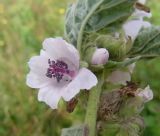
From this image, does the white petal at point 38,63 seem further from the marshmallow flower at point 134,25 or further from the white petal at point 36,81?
the marshmallow flower at point 134,25

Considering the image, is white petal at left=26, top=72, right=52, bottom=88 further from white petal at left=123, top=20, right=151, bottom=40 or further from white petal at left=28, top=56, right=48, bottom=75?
white petal at left=123, top=20, right=151, bottom=40

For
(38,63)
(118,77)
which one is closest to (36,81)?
(38,63)

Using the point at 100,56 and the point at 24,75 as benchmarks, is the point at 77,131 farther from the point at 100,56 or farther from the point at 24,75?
the point at 24,75

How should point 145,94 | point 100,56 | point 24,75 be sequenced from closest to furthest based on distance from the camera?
point 100,56 < point 145,94 < point 24,75

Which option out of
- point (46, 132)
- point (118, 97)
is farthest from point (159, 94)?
point (118, 97)

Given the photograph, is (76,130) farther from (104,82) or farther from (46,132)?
(46,132)

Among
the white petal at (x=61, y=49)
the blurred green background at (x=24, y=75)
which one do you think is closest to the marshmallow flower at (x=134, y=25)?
the white petal at (x=61, y=49)
